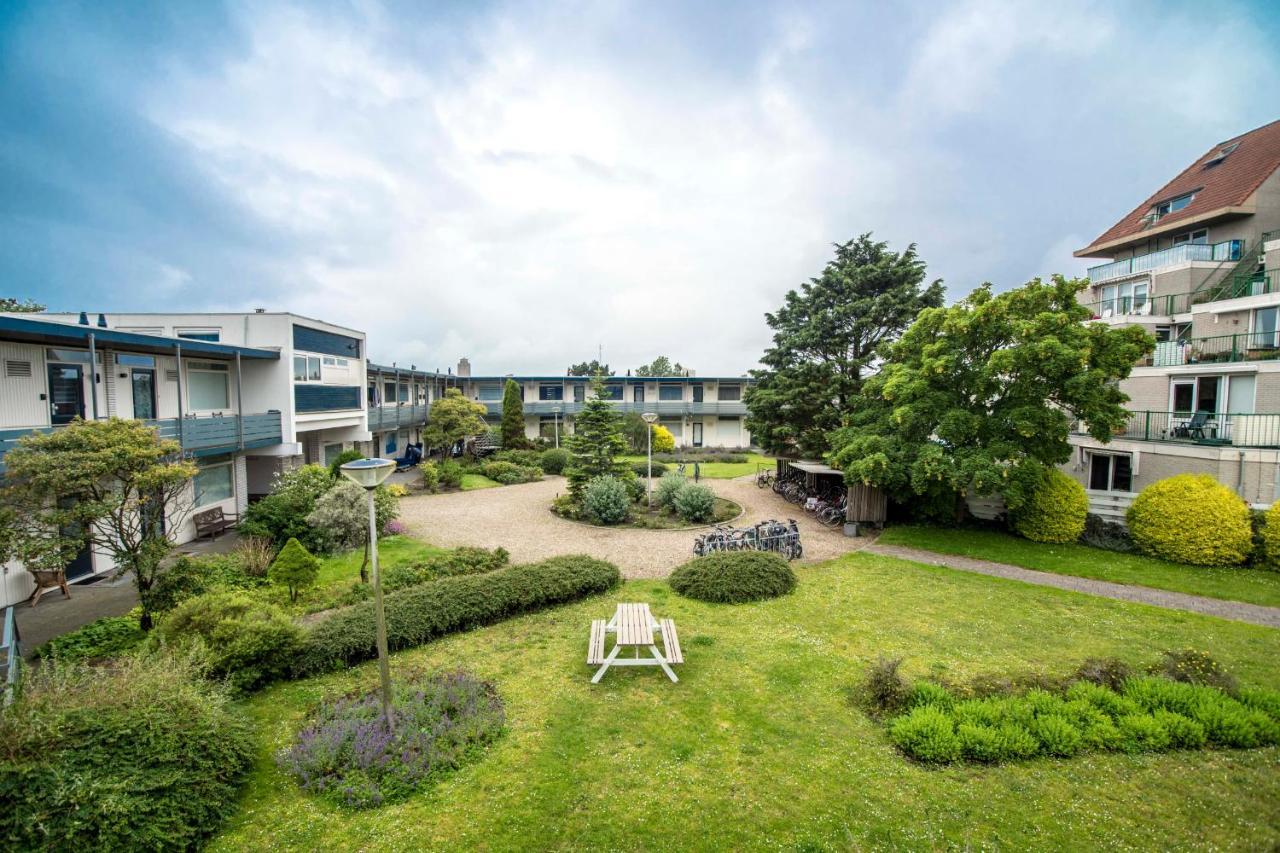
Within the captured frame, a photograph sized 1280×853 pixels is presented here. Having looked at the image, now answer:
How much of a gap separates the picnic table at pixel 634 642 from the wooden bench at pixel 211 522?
14730 mm

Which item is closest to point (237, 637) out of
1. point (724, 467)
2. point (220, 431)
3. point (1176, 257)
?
point (220, 431)

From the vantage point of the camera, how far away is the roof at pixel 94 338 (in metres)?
11.4

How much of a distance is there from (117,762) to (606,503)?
16.0 meters

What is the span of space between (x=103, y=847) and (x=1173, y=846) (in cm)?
1006

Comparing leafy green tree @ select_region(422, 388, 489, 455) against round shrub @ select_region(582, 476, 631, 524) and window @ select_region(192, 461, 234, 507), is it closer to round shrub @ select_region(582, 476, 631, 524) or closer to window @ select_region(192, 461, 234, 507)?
window @ select_region(192, 461, 234, 507)

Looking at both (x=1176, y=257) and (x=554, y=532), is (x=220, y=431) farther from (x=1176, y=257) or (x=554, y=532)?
(x=1176, y=257)

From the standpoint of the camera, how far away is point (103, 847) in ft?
16.2

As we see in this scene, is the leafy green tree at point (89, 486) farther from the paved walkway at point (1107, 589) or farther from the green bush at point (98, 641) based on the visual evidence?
the paved walkway at point (1107, 589)

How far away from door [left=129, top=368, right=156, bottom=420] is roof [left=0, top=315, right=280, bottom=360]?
2.41 ft

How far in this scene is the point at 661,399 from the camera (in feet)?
158

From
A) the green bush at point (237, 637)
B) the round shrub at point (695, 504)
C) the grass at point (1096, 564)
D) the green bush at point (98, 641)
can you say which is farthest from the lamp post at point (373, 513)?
the grass at point (1096, 564)

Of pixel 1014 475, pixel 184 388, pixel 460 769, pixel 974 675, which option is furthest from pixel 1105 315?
pixel 184 388

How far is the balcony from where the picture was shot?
15141mm

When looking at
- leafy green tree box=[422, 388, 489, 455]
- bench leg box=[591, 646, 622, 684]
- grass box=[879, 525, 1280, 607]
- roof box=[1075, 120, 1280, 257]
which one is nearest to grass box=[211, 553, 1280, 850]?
bench leg box=[591, 646, 622, 684]
